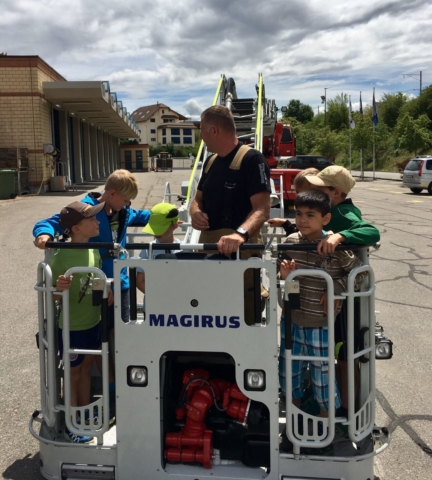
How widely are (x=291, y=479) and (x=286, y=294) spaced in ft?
3.30

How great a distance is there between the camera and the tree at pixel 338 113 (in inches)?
3332

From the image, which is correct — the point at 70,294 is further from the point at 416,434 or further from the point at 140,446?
the point at 416,434

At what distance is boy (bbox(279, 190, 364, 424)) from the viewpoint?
2924 millimetres

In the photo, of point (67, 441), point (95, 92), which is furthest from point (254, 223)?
point (95, 92)

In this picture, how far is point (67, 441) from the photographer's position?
120 inches

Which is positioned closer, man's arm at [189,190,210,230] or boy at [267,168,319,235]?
Answer: boy at [267,168,319,235]

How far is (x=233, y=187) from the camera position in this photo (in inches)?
138

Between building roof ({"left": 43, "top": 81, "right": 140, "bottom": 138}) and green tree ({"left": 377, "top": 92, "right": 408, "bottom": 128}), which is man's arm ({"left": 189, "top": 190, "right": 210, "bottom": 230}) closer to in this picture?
building roof ({"left": 43, "top": 81, "right": 140, "bottom": 138})

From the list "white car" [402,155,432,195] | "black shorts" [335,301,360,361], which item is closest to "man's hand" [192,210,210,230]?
"black shorts" [335,301,360,361]

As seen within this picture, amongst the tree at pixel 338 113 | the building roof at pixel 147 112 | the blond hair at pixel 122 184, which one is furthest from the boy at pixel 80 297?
the building roof at pixel 147 112

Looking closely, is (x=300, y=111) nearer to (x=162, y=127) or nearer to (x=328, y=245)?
(x=162, y=127)

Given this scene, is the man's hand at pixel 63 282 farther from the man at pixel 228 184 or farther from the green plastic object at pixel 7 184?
the green plastic object at pixel 7 184

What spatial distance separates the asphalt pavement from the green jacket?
5.00 ft

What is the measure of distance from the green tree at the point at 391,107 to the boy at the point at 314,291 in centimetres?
6618
